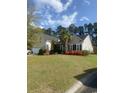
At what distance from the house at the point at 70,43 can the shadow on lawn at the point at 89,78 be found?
0.60 ft

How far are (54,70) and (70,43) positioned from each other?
0.93ft

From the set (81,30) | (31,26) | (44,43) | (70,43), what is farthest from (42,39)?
(81,30)

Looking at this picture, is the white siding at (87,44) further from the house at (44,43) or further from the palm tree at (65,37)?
the house at (44,43)

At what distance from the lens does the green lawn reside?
7.44 feet

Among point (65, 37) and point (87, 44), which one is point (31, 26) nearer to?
point (65, 37)

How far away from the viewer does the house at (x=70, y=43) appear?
228 cm

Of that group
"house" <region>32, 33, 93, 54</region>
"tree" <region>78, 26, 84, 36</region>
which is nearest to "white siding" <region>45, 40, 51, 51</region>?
"house" <region>32, 33, 93, 54</region>

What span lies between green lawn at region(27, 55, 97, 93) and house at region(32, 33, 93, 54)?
8cm

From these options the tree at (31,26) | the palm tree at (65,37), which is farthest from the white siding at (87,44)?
the tree at (31,26)

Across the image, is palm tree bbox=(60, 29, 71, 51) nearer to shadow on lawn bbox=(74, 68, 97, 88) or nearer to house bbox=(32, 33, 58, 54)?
house bbox=(32, 33, 58, 54)

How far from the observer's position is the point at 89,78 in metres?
2.23

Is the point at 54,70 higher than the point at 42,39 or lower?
lower
